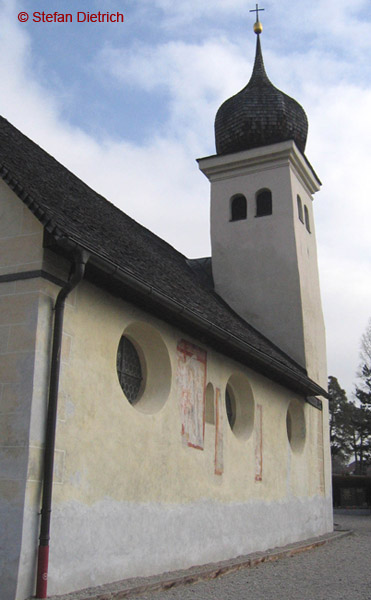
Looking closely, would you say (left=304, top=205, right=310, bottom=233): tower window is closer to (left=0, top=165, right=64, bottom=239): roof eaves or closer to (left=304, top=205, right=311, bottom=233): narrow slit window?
(left=304, top=205, right=311, bottom=233): narrow slit window

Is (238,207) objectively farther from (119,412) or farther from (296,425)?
(119,412)

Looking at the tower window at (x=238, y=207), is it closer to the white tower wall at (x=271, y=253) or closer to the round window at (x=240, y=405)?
the white tower wall at (x=271, y=253)

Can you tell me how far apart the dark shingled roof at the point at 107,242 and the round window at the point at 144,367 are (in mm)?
382

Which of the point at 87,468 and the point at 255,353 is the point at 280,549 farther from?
the point at 87,468

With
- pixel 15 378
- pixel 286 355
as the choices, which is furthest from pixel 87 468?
pixel 286 355

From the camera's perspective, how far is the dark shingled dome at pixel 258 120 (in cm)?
1777

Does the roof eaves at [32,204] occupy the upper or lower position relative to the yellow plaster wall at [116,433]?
upper

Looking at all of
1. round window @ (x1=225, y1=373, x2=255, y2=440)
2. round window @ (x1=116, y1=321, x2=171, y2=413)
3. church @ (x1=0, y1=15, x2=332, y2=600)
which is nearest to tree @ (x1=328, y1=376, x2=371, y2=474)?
church @ (x1=0, y1=15, x2=332, y2=600)

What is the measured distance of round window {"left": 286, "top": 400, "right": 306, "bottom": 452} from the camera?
1495 centimetres

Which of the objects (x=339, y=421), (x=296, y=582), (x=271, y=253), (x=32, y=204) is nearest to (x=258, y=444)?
(x=296, y=582)

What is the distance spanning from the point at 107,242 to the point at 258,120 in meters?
10.2

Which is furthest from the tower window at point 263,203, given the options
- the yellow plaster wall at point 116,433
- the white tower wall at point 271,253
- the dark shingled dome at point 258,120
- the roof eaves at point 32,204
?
the roof eaves at point 32,204

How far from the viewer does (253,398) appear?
39.5 feet

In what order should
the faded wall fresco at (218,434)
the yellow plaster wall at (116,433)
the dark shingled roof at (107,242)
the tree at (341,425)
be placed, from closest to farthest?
the yellow plaster wall at (116,433) < the dark shingled roof at (107,242) < the faded wall fresco at (218,434) < the tree at (341,425)
